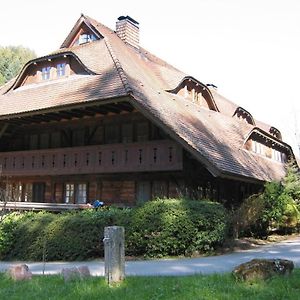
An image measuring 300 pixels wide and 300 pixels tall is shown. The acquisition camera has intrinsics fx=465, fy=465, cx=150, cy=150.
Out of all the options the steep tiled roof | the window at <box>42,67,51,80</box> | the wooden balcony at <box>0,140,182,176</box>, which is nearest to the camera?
the steep tiled roof

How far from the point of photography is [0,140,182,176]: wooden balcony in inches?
731

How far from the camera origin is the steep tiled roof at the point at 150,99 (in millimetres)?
17984

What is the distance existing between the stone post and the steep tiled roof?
8.82 metres

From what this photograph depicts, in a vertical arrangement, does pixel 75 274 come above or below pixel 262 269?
below

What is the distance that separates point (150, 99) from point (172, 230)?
7.25 meters

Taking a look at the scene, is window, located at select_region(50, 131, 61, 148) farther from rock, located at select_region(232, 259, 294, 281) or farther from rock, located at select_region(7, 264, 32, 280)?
rock, located at select_region(232, 259, 294, 281)

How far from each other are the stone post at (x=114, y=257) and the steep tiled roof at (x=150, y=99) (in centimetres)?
882

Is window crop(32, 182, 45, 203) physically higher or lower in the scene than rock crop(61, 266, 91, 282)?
higher

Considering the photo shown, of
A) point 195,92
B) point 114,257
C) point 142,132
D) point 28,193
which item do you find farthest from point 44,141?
point 114,257

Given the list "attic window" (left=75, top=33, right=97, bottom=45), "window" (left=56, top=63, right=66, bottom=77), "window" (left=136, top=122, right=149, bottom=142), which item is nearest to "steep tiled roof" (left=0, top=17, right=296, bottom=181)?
"window" (left=56, top=63, right=66, bottom=77)

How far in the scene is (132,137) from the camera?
21.6 m

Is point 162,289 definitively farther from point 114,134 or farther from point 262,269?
point 114,134

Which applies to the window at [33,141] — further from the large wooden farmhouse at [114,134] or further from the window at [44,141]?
the window at [44,141]

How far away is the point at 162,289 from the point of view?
7727 mm
